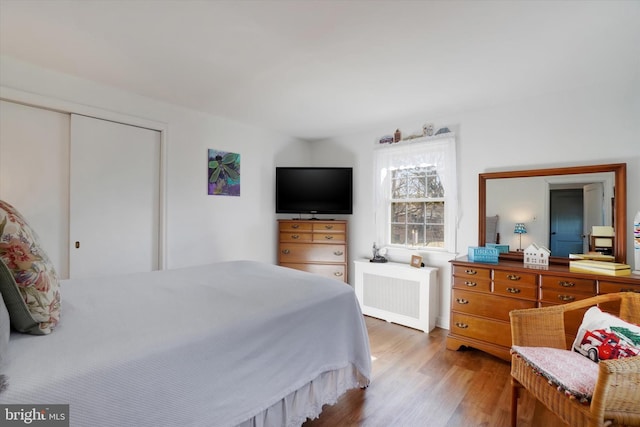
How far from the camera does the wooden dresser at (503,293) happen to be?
214cm

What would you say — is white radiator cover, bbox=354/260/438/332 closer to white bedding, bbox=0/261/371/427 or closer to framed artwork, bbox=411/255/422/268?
framed artwork, bbox=411/255/422/268

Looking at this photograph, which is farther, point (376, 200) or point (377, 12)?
point (376, 200)

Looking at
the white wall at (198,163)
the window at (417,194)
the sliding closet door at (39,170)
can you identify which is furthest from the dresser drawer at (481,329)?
the sliding closet door at (39,170)

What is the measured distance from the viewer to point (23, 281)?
104 cm

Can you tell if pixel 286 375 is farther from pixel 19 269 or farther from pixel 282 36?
pixel 282 36

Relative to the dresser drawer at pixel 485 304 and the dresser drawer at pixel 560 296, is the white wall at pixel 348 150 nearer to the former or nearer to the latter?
the dresser drawer at pixel 485 304

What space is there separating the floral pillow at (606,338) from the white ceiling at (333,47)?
64.3 inches

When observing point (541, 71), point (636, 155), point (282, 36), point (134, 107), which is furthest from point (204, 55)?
point (636, 155)

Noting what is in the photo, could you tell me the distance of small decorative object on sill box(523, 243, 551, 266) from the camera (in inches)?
100

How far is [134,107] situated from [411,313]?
3519mm

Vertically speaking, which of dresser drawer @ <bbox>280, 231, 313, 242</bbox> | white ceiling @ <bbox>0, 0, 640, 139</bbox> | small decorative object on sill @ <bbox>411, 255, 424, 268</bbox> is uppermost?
white ceiling @ <bbox>0, 0, 640, 139</bbox>

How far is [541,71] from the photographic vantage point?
224 centimetres

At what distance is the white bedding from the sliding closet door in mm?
896

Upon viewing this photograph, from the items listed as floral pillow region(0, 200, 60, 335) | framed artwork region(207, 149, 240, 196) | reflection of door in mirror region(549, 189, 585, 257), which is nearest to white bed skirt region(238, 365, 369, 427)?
floral pillow region(0, 200, 60, 335)
